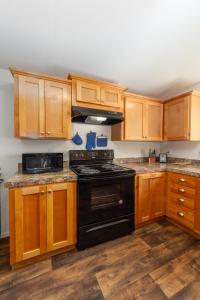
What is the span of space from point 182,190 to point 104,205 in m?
1.17

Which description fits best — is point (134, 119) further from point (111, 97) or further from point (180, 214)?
point (180, 214)

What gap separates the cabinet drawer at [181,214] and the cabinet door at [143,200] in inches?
14.7

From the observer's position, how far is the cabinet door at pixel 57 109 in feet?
6.09

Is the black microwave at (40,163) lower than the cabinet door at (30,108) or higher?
lower

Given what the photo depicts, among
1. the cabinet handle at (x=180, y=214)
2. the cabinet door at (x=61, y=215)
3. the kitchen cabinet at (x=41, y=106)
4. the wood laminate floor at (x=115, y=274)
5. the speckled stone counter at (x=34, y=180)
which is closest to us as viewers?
the wood laminate floor at (x=115, y=274)

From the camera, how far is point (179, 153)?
287cm

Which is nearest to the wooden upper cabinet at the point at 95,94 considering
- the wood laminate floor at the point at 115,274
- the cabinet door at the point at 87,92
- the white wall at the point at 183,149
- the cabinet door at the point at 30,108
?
the cabinet door at the point at 87,92

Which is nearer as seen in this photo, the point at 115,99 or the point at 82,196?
the point at 82,196

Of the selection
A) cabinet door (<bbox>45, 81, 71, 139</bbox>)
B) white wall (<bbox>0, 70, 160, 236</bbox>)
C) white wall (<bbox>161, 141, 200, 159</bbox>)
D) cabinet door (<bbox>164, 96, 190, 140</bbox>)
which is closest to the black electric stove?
cabinet door (<bbox>45, 81, 71, 139</bbox>)

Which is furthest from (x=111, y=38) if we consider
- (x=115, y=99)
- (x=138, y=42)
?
(x=115, y=99)

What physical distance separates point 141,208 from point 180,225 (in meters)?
0.67

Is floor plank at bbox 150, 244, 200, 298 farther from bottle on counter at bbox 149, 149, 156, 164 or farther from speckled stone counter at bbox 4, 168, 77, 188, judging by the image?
bottle on counter at bbox 149, 149, 156, 164

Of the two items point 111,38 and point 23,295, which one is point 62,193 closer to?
point 23,295

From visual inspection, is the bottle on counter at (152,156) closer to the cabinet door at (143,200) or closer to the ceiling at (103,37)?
the cabinet door at (143,200)
